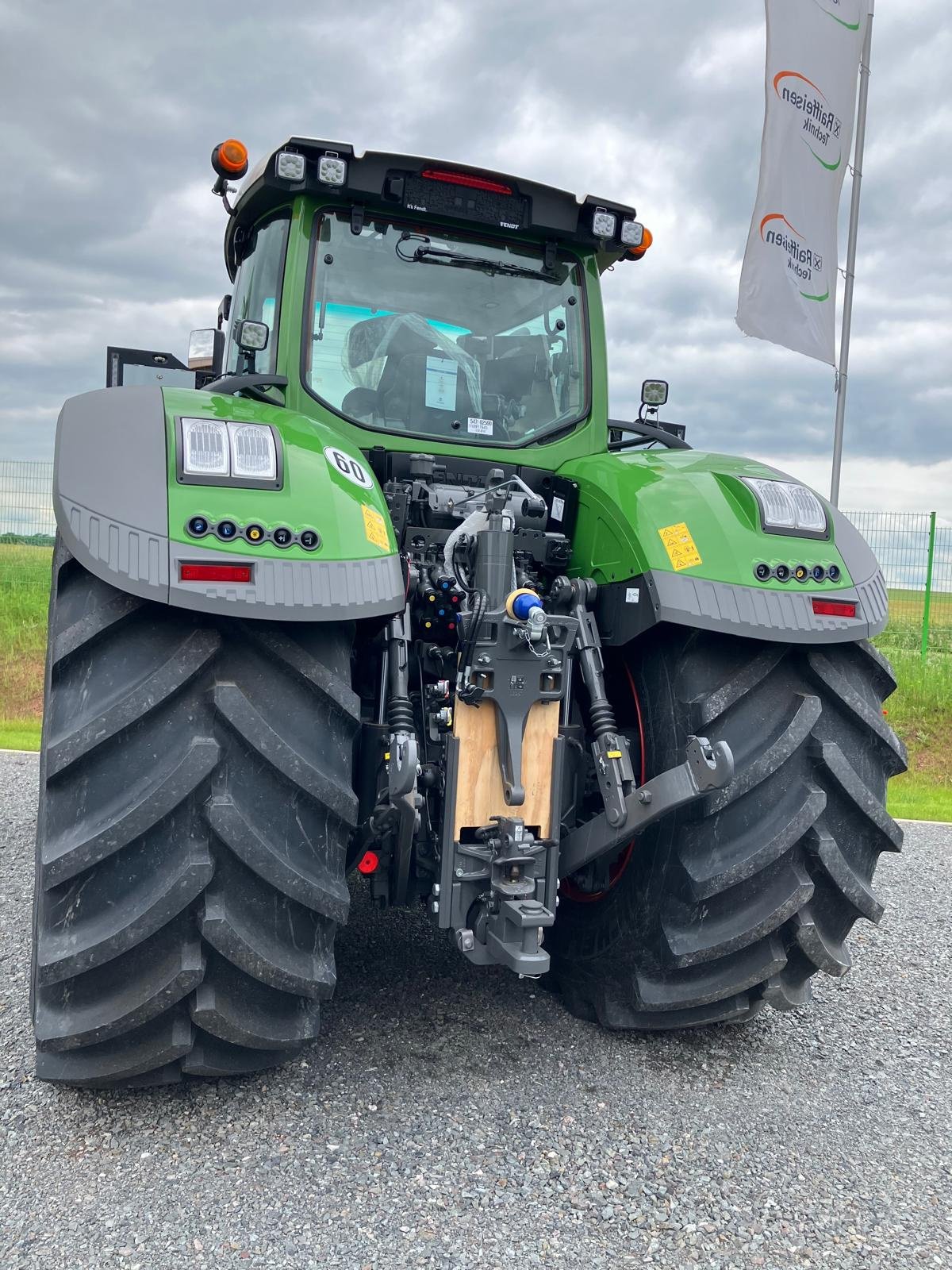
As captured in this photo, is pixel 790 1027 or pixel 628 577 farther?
pixel 790 1027

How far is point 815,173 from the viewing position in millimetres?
8570

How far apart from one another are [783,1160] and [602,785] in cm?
97

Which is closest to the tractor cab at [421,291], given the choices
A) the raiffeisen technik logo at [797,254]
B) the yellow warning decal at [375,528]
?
the yellow warning decal at [375,528]

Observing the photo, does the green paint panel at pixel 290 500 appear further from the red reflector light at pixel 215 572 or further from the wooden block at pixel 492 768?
the wooden block at pixel 492 768

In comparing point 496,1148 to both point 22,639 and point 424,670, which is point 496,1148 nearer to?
point 424,670

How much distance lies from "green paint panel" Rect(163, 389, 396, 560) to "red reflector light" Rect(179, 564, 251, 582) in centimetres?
3

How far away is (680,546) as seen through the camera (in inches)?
108

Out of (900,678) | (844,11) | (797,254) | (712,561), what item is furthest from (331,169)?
(900,678)

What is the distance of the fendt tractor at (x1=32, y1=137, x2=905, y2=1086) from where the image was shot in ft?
7.34

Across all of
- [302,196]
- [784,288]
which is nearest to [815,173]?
[784,288]

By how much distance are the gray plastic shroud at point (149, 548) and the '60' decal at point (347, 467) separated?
279 mm

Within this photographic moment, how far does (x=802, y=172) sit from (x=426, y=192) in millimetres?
6354

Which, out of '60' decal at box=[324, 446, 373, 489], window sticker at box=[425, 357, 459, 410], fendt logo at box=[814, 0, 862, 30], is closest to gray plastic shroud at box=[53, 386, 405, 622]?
'60' decal at box=[324, 446, 373, 489]

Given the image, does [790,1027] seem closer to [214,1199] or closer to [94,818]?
[214,1199]
